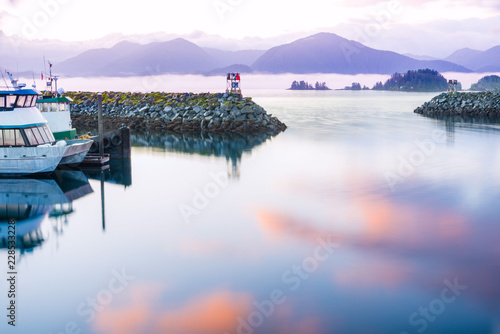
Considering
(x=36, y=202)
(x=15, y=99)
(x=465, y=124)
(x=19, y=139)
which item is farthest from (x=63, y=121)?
(x=465, y=124)

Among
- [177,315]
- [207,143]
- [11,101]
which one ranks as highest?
[11,101]

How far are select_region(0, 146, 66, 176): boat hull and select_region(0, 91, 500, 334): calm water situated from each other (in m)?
0.94

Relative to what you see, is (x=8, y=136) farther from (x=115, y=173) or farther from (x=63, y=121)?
(x=63, y=121)

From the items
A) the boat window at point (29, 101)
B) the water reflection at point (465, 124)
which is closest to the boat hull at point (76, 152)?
the boat window at point (29, 101)

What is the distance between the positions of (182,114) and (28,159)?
37.8 meters

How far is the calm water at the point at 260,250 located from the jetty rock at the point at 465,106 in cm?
5612

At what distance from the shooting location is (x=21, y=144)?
31922mm

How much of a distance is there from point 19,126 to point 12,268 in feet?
51.4

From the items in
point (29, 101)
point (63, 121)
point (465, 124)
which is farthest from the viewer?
point (465, 124)

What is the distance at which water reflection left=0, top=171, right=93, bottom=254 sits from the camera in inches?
895

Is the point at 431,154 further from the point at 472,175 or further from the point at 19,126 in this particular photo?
the point at 19,126

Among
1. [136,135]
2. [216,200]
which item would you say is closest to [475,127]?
[136,135]

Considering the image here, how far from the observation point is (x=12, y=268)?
728 inches

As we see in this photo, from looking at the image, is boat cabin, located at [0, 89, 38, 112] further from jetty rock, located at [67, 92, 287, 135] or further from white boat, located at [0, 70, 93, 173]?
jetty rock, located at [67, 92, 287, 135]
